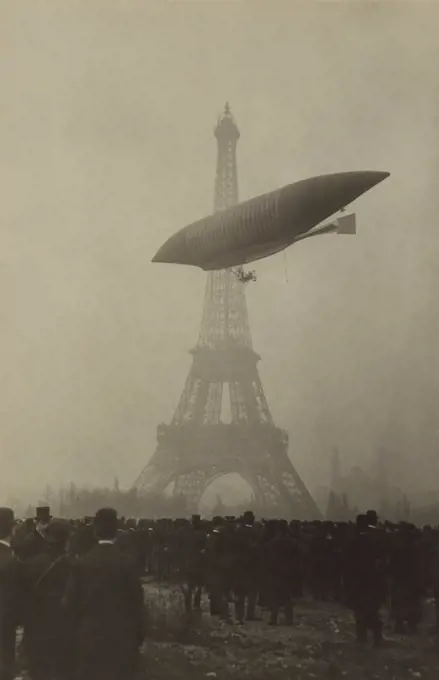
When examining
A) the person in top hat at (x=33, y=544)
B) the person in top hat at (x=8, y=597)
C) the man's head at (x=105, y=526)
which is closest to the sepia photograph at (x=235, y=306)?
the person in top hat at (x=33, y=544)

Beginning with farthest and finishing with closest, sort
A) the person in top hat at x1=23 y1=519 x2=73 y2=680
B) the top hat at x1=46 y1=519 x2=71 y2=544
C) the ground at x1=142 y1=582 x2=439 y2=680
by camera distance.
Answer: the ground at x1=142 y1=582 x2=439 y2=680 < the top hat at x1=46 y1=519 x2=71 y2=544 < the person in top hat at x1=23 y1=519 x2=73 y2=680

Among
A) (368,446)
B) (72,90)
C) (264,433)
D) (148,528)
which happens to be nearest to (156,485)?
(148,528)

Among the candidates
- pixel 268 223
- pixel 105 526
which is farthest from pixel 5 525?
pixel 268 223

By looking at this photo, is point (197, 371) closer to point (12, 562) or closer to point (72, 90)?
point (12, 562)

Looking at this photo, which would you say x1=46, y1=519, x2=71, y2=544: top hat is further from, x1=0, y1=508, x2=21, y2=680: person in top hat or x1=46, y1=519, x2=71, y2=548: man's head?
x1=0, y1=508, x2=21, y2=680: person in top hat

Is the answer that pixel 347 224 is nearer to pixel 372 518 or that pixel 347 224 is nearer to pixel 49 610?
pixel 372 518

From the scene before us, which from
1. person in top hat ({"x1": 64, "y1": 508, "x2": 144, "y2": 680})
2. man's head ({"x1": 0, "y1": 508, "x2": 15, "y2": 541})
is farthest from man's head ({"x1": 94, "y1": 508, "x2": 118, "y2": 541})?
man's head ({"x1": 0, "y1": 508, "x2": 15, "y2": 541})
